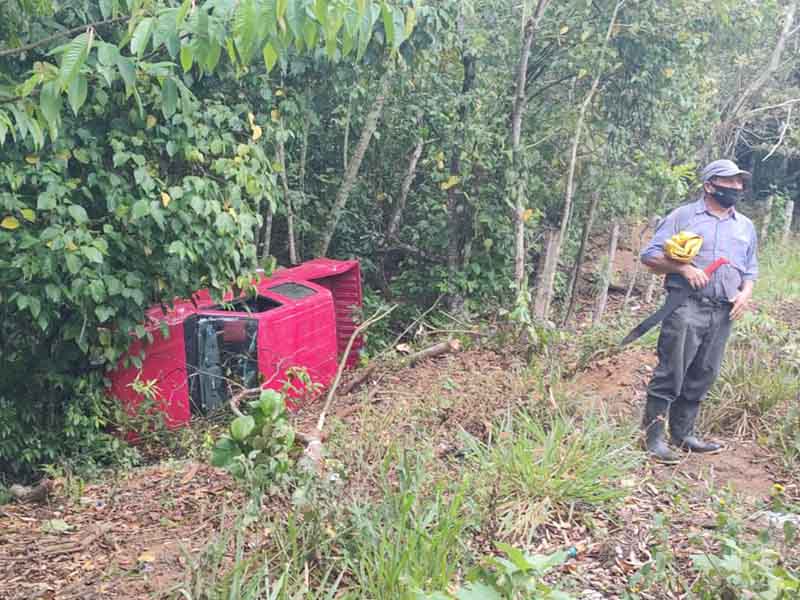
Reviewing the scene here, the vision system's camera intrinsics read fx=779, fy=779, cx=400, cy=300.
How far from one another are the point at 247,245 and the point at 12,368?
202 cm

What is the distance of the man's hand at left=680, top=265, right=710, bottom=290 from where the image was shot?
444 centimetres

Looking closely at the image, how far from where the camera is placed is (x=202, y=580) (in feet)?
9.05

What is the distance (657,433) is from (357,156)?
5366mm

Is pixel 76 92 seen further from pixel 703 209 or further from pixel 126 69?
pixel 703 209

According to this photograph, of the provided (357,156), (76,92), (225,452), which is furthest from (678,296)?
(357,156)

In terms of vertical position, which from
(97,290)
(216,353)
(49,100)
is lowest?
(216,353)

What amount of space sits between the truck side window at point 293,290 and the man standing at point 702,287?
3.80 meters

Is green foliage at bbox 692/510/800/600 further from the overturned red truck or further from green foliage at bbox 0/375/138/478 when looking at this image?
green foliage at bbox 0/375/138/478

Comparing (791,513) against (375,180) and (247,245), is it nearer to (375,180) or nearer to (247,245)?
(247,245)

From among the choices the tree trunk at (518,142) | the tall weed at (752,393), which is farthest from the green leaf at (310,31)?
the tree trunk at (518,142)

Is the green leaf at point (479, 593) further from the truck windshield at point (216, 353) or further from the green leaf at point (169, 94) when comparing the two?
the truck windshield at point (216, 353)

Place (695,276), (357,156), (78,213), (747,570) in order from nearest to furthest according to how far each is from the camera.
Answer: (747,570) → (695,276) → (78,213) → (357,156)

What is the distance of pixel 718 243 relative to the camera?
4.57 meters

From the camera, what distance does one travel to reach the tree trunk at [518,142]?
746 centimetres
